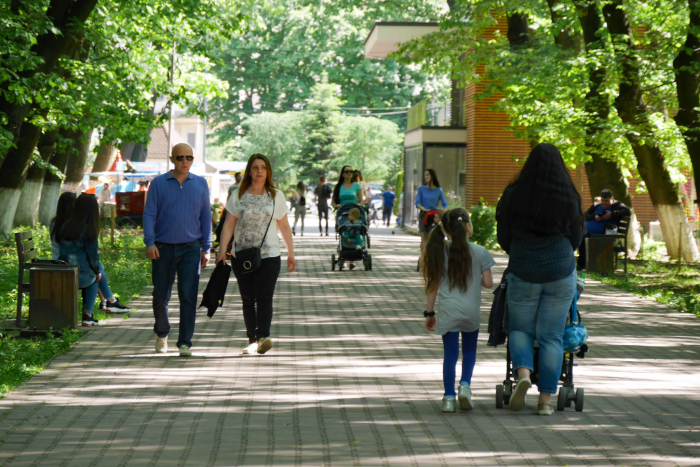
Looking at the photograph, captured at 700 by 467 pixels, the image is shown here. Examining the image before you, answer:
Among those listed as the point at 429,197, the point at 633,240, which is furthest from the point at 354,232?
the point at 633,240

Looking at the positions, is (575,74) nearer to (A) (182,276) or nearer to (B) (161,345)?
(A) (182,276)

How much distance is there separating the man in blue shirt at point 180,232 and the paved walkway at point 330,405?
535 millimetres

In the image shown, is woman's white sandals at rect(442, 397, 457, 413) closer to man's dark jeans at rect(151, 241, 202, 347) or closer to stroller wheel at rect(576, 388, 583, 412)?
stroller wheel at rect(576, 388, 583, 412)

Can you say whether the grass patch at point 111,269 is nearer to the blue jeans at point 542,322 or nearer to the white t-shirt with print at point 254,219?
the white t-shirt with print at point 254,219

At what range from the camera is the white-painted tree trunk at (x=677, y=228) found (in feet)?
62.8

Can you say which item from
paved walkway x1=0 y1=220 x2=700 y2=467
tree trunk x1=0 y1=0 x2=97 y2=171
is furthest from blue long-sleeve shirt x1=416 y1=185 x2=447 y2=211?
tree trunk x1=0 y1=0 x2=97 y2=171

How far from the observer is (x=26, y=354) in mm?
8516

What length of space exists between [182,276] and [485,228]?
55.2 ft

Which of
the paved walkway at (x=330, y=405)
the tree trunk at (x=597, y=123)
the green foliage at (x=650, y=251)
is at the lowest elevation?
the paved walkway at (x=330, y=405)

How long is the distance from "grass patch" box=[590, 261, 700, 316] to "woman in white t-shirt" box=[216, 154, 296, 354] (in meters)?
6.23

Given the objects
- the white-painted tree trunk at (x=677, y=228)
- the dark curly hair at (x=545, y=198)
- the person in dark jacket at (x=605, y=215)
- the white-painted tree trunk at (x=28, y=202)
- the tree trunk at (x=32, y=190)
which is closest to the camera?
the dark curly hair at (x=545, y=198)

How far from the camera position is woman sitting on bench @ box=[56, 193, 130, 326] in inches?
402

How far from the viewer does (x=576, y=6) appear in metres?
17.5

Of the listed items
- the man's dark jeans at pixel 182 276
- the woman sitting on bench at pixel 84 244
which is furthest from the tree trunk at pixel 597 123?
the man's dark jeans at pixel 182 276
